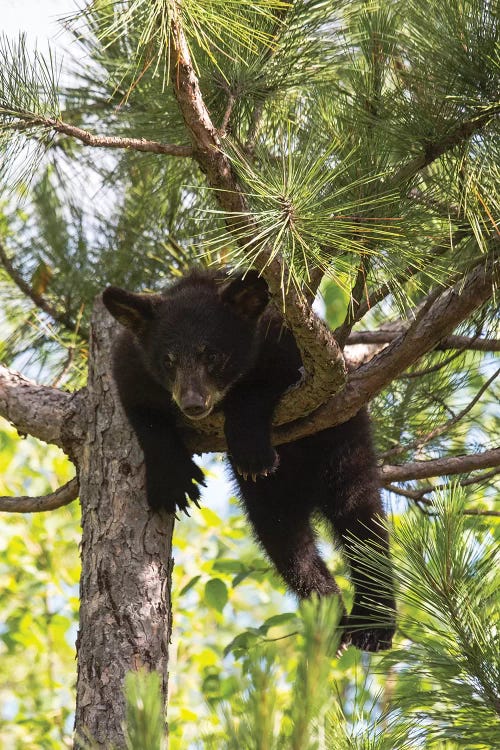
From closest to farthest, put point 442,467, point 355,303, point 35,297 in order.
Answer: point 355,303, point 442,467, point 35,297

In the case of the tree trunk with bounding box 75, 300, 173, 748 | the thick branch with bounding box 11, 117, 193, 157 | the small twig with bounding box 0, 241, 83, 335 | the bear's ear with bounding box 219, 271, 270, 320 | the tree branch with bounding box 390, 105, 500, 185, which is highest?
the small twig with bounding box 0, 241, 83, 335

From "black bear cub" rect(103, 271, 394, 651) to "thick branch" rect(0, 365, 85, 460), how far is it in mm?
312

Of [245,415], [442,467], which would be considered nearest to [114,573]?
[245,415]

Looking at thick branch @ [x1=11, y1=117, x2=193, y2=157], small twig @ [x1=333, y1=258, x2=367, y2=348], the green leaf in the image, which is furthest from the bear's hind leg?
thick branch @ [x1=11, y1=117, x2=193, y2=157]

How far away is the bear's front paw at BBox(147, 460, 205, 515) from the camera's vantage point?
15.1ft

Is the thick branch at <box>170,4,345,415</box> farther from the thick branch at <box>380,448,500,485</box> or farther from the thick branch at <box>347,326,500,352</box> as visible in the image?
the thick branch at <box>380,448,500,485</box>

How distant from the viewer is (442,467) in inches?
176

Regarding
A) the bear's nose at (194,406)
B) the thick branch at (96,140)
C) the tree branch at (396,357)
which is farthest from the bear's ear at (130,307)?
the thick branch at (96,140)

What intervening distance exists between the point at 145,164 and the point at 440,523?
3.55 metres

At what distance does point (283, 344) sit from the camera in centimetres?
482

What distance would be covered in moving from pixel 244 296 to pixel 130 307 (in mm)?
629

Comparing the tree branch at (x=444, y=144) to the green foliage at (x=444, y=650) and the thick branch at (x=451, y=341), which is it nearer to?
the thick branch at (x=451, y=341)

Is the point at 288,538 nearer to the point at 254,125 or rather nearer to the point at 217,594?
the point at 217,594

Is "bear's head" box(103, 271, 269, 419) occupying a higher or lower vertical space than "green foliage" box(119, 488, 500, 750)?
higher
